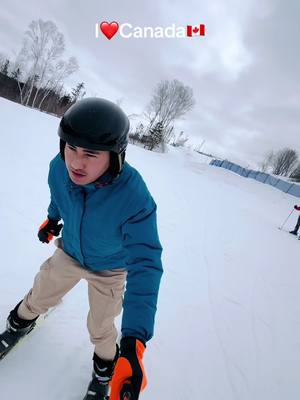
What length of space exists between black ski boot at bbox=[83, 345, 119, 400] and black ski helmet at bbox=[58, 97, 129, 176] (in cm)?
124

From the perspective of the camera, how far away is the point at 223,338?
257 cm

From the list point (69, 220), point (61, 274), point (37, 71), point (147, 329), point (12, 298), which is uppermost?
point (37, 71)

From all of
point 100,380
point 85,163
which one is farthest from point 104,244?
point 100,380

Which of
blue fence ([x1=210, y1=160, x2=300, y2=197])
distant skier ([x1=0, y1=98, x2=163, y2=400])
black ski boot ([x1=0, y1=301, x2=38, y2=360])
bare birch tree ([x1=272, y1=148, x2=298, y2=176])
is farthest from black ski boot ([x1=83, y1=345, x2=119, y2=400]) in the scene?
bare birch tree ([x1=272, y1=148, x2=298, y2=176])

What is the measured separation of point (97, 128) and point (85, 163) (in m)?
0.16

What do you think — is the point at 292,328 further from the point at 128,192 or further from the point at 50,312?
the point at 128,192

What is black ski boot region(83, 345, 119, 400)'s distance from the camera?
1557 mm

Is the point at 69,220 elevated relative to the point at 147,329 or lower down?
elevated

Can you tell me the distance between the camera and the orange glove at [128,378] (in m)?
0.86

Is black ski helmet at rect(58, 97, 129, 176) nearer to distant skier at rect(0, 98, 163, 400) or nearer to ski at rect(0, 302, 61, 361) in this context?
distant skier at rect(0, 98, 163, 400)

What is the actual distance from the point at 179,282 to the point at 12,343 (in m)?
2.10

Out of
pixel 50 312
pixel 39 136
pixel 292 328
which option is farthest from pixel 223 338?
pixel 39 136

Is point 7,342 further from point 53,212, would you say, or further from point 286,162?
point 286,162

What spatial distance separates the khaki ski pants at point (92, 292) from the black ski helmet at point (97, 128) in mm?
688
